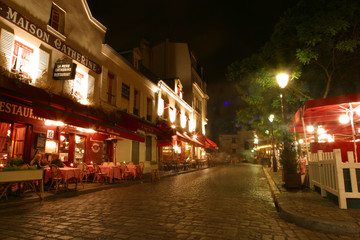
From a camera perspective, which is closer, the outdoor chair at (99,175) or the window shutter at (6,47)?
the window shutter at (6,47)

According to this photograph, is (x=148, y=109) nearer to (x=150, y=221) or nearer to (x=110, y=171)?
(x=110, y=171)

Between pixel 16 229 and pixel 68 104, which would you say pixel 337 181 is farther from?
pixel 68 104

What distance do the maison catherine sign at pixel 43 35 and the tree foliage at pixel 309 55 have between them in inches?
310

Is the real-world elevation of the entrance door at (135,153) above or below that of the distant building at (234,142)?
below

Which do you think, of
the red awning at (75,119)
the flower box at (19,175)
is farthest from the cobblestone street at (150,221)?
the red awning at (75,119)

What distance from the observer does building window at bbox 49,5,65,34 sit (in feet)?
33.9

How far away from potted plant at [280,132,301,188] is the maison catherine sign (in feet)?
31.9

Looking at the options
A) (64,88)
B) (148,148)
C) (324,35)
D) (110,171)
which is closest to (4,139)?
(64,88)

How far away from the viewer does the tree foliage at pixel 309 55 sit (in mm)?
9453

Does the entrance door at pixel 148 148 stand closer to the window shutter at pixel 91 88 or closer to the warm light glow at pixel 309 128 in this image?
the window shutter at pixel 91 88

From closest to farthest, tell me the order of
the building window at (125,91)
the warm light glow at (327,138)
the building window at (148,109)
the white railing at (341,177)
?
the white railing at (341,177)
the building window at (125,91)
the warm light glow at (327,138)
the building window at (148,109)

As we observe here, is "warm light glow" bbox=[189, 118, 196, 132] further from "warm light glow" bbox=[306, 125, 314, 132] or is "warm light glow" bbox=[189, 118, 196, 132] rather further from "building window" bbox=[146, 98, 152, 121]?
"warm light glow" bbox=[306, 125, 314, 132]

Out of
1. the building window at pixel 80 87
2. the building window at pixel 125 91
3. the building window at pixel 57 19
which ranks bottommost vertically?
the building window at pixel 80 87

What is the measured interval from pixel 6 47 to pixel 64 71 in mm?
2058
